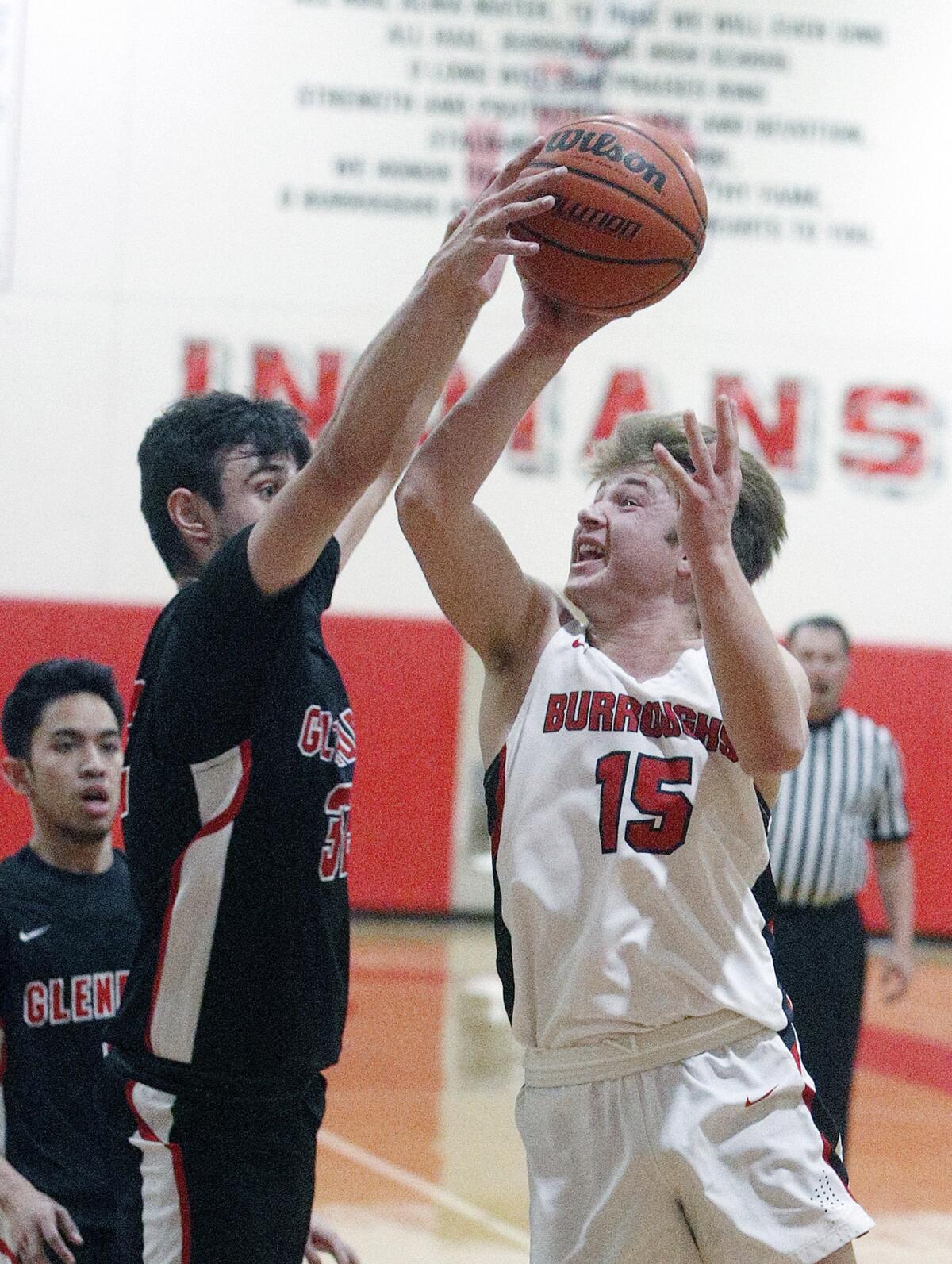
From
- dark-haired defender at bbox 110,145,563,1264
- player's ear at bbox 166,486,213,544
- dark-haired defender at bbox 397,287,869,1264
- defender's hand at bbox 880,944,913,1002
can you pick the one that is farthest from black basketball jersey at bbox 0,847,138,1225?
defender's hand at bbox 880,944,913,1002

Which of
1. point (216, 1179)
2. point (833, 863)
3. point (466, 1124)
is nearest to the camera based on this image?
point (216, 1179)

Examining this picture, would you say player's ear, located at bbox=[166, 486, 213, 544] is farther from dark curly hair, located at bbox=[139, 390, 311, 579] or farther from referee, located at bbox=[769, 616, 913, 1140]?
referee, located at bbox=[769, 616, 913, 1140]

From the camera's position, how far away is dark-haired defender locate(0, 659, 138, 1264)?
3088mm

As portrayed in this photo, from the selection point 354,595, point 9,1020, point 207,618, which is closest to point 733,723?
point 207,618

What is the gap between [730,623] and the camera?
8.14ft

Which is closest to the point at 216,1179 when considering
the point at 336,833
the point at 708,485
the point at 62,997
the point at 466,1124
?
the point at 336,833

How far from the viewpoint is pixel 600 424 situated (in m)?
11.4

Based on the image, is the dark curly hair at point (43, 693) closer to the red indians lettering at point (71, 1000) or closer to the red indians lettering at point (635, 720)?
the red indians lettering at point (71, 1000)

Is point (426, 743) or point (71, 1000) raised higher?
point (71, 1000)

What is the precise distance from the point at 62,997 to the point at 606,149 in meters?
1.85

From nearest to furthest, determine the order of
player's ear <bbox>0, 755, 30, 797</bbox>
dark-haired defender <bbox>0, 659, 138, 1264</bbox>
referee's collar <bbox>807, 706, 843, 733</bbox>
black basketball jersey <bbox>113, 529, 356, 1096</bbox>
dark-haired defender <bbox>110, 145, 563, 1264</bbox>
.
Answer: dark-haired defender <bbox>110, 145, 563, 1264</bbox> < black basketball jersey <bbox>113, 529, 356, 1096</bbox> < dark-haired defender <bbox>0, 659, 138, 1264</bbox> < player's ear <bbox>0, 755, 30, 797</bbox> < referee's collar <bbox>807, 706, 843, 733</bbox>

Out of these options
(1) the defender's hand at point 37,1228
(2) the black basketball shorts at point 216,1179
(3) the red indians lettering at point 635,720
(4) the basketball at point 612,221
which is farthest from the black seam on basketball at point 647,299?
(1) the defender's hand at point 37,1228

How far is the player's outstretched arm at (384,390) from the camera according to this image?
2.27 meters

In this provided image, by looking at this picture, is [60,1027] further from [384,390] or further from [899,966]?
[899,966]
